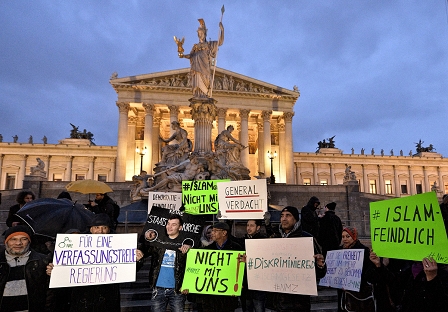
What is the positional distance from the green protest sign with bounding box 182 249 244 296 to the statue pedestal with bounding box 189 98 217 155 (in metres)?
10.3

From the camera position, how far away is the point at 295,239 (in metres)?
4.45

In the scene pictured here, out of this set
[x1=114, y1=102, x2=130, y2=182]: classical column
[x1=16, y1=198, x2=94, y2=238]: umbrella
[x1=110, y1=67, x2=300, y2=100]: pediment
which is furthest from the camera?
[x1=110, y1=67, x2=300, y2=100]: pediment

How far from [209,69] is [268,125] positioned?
38.6m

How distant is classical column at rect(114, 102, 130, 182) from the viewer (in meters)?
47.2

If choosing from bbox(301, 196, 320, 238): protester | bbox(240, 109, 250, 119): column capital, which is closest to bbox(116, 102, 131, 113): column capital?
bbox(240, 109, 250, 119): column capital

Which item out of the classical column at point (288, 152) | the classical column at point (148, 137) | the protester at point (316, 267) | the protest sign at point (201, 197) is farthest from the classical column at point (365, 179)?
the protester at point (316, 267)

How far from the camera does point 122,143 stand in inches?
1930

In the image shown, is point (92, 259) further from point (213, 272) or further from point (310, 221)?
point (310, 221)

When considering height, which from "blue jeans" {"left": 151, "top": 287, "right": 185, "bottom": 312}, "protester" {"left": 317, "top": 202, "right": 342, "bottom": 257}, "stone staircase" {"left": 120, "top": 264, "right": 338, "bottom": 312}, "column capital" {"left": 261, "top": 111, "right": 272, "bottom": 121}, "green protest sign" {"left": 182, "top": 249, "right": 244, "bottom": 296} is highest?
"column capital" {"left": 261, "top": 111, "right": 272, "bottom": 121}

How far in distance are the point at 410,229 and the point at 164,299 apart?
3.33 metres

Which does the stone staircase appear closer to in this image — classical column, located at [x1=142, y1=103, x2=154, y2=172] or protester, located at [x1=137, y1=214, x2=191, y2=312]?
protester, located at [x1=137, y1=214, x2=191, y2=312]

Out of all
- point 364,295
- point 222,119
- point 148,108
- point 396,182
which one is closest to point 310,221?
point 364,295

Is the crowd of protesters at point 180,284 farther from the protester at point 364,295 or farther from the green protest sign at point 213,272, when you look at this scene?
the green protest sign at point 213,272

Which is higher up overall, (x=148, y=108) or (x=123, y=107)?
(x=123, y=107)
